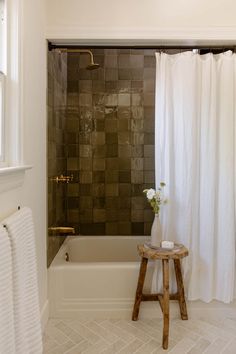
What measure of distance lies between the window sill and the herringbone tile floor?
1160 mm

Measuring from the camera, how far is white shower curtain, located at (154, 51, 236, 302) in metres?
2.45

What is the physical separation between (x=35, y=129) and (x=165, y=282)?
133cm

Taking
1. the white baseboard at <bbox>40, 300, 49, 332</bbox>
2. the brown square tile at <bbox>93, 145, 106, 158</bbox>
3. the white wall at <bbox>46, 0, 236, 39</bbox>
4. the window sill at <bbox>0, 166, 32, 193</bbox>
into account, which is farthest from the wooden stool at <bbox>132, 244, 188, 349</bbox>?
the white wall at <bbox>46, 0, 236, 39</bbox>

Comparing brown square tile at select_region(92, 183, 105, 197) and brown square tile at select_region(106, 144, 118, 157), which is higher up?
brown square tile at select_region(106, 144, 118, 157)

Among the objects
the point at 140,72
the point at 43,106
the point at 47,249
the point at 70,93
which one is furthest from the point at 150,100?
the point at 47,249

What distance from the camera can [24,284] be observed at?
1.50 meters

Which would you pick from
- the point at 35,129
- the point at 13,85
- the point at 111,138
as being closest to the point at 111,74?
the point at 111,138

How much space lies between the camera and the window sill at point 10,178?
1.46 metres

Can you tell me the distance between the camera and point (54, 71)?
9.29 ft

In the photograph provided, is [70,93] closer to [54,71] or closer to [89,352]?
[54,71]

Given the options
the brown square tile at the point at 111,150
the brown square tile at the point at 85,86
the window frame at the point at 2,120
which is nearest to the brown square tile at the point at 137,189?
the brown square tile at the point at 111,150

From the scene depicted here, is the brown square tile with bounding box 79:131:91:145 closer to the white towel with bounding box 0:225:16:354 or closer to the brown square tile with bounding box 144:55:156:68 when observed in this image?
the brown square tile with bounding box 144:55:156:68

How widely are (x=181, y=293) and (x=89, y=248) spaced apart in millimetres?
1208

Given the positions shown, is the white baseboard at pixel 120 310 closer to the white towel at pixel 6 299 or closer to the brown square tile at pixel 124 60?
the white towel at pixel 6 299
